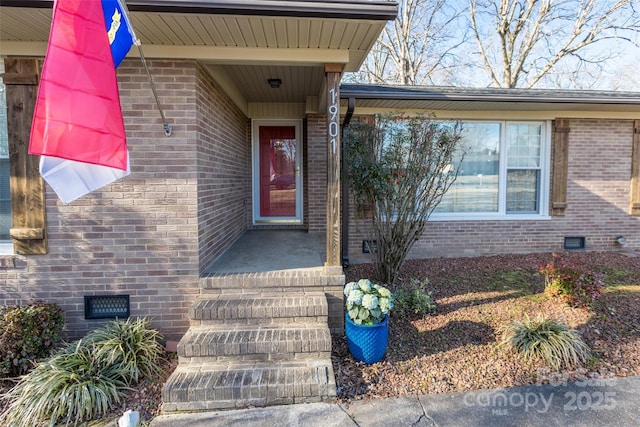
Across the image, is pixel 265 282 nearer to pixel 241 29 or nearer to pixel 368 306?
pixel 368 306

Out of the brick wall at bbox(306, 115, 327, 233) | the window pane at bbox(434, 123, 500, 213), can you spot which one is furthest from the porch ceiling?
the window pane at bbox(434, 123, 500, 213)

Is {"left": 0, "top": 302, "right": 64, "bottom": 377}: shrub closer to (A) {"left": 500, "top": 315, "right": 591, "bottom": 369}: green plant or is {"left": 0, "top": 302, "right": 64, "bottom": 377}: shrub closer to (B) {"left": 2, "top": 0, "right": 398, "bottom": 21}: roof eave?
(B) {"left": 2, "top": 0, "right": 398, "bottom": 21}: roof eave

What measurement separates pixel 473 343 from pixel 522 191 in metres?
4.32

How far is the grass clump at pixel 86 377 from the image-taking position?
2.43m

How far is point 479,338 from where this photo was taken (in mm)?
3361

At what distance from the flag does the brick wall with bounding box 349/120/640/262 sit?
5153 millimetres

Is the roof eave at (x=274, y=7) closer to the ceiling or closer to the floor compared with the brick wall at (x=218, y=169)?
closer to the ceiling

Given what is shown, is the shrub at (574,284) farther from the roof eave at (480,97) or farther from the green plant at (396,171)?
the roof eave at (480,97)

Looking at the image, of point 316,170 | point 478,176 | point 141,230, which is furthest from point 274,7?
point 478,176

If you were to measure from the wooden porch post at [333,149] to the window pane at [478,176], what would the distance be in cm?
347

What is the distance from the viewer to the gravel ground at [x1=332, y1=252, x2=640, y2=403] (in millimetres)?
2768

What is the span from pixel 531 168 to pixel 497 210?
3.27ft

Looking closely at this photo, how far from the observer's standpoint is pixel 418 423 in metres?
2.31

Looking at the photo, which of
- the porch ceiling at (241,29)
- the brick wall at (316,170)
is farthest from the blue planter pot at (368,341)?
the brick wall at (316,170)
